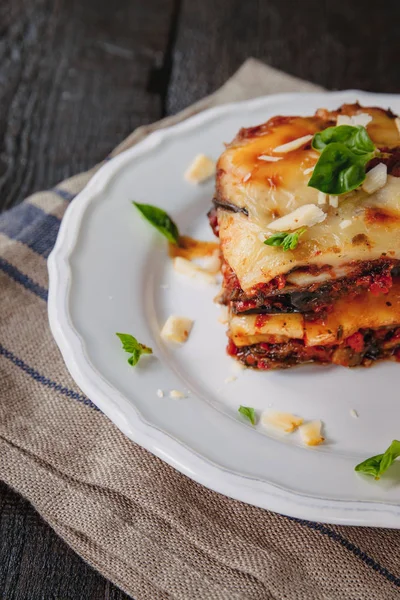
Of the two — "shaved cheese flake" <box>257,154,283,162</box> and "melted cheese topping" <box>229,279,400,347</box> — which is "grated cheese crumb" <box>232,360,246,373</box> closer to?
"melted cheese topping" <box>229,279,400,347</box>

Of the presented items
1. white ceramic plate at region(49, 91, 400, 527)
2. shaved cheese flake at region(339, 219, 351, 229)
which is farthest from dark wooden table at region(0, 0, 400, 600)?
shaved cheese flake at region(339, 219, 351, 229)

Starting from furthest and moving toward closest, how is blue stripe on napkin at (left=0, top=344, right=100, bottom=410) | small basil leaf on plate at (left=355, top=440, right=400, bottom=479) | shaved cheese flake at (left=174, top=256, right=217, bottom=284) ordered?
shaved cheese flake at (left=174, top=256, right=217, bottom=284), blue stripe on napkin at (left=0, top=344, right=100, bottom=410), small basil leaf on plate at (left=355, top=440, right=400, bottom=479)

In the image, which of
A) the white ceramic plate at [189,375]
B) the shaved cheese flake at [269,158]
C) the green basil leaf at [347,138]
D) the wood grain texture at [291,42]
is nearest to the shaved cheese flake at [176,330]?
the white ceramic plate at [189,375]

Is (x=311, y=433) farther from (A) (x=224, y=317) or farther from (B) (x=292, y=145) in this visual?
(B) (x=292, y=145)

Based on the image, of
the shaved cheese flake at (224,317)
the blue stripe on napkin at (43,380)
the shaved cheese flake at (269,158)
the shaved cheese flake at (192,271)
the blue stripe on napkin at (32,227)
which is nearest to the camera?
the shaved cheese flake at (269,158)

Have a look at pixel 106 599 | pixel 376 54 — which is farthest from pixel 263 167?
pixel 376 54

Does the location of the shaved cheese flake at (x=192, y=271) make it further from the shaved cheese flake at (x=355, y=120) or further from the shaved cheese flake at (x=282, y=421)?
the shaved cheese flake at (x=355, y=120)

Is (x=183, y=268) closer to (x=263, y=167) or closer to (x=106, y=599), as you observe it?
(x=263, y=167)
